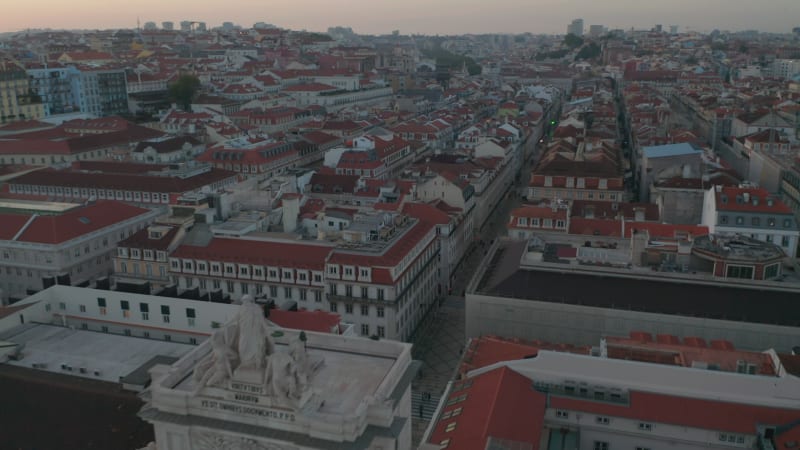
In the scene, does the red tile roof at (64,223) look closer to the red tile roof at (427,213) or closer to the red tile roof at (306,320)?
the red tile roof at (427,213)

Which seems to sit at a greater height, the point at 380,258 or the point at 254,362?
the point at 254,362

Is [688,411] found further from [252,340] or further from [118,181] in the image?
[118,181]

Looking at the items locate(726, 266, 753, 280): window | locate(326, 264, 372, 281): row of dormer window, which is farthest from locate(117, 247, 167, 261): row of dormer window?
locate(726, 266, 753, 280): window

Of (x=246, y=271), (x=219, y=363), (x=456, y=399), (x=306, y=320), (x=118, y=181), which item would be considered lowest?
(x=456, y=399)

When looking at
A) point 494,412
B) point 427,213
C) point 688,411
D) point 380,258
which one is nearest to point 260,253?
point 380,258

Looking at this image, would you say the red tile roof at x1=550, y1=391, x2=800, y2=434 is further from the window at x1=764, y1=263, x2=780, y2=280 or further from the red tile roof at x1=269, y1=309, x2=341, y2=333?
the window at x1=764, y1=263, x2=780, y2=280

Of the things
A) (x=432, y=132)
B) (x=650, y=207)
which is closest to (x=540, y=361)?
(x=650, y=207)

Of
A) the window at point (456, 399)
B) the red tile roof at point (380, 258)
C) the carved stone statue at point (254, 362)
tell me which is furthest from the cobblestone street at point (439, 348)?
the carved stone statue at point (254, 362)
